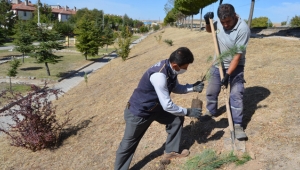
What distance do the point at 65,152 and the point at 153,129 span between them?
158 cm

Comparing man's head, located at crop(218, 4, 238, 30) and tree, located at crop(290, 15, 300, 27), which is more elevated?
tree, located at crop(290, 15, 300, 27)

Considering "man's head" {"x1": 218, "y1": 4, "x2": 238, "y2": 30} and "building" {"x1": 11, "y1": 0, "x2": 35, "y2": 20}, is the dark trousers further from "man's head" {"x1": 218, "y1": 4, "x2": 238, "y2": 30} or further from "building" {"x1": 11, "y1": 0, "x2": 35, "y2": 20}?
"building" {"x1": 11, "y1": 0, "x2": 35, "y2": 20}

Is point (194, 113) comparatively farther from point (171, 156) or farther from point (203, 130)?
point (203, 130)

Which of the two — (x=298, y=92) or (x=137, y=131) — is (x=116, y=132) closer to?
(x=137, y=131)

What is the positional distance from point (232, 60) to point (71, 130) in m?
3.57

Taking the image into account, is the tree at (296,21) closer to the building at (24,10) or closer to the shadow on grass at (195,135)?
the shadow on grass at (195,135)

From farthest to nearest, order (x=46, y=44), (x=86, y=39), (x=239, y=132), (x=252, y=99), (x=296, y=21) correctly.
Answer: (x=296, y=21), (x=86, y=39), (x=46, y=44), (x=252, y=99), (x=239, y=132)

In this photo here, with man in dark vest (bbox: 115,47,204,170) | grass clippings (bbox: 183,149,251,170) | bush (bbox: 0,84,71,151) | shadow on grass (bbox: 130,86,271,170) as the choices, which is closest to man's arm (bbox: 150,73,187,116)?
man in dark vest (bbox: 115,47,204,170)

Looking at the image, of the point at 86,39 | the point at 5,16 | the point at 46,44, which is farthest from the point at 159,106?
the point at 5,16

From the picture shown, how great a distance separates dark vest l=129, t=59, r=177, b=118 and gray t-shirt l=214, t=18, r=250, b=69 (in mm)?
883

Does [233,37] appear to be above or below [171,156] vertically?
above

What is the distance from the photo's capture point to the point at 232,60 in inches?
128

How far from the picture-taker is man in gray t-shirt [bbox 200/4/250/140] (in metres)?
3.18

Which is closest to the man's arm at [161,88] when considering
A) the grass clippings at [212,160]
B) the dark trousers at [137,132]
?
the dark trousers at [137,132]
